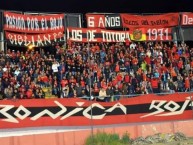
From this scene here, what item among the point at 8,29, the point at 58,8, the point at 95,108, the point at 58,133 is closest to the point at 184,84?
the point at 95,108

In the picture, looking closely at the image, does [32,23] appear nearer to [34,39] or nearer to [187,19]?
[34,39]

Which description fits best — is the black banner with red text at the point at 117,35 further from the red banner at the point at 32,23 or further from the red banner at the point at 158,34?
the red banner at the point at 32,23

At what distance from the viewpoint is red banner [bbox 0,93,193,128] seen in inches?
679

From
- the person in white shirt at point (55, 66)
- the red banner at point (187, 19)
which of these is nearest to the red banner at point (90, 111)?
the person in white shirt at point (55, 66)

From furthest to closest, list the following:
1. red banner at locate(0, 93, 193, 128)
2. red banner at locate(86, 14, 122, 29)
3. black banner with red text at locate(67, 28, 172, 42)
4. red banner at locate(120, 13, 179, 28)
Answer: red banner at locate(120, 13, 179, 28), red banner at locate(86, 14, 122, 29), black banner with red text at locate(67, 28, 172, 42), red banner at locate(0, 93, 193, 128)

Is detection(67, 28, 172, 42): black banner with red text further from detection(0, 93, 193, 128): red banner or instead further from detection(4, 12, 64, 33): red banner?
detection(0, 93, 193, 128): red banner

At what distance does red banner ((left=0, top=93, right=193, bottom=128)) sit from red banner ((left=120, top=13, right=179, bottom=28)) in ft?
32.0

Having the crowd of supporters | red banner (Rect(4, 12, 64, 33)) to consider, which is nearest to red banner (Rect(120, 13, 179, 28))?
the crowd of supporters

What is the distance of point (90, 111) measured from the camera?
1811 centimetres

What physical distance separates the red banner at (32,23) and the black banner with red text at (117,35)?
83 centimetres

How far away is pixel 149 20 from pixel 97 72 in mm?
7438

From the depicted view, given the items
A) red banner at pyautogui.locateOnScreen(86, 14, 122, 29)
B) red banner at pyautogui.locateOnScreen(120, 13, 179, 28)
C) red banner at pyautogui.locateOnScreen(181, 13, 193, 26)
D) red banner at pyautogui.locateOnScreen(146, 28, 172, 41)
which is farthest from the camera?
red banner at pyautogui.locateOnScreen(181, 13, 193, 26)

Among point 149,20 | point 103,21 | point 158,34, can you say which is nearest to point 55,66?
point 103,21

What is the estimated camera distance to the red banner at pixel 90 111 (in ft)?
56.5
